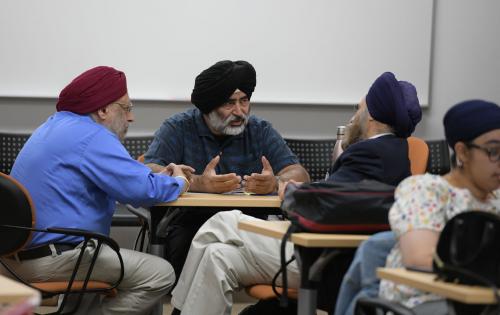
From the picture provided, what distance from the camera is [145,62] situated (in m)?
5.76

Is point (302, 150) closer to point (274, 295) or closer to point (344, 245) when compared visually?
point (274, 295)

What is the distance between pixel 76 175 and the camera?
3.52 meters

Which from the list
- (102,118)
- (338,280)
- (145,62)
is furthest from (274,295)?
(145,62)

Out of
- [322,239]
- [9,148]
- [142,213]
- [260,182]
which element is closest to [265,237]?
[260,182]

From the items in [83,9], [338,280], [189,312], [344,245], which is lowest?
[189,312]

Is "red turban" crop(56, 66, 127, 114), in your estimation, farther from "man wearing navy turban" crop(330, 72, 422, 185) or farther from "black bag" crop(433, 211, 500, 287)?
"black bag" crop(433, 211, 500, 287)

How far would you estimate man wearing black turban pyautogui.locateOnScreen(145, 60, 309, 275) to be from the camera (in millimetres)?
4426

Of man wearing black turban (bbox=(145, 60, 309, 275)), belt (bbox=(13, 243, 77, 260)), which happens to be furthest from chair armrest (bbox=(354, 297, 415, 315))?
man wearing black turban (bbox=(145, 60, 309, 275))

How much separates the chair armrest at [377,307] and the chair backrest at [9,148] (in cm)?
345

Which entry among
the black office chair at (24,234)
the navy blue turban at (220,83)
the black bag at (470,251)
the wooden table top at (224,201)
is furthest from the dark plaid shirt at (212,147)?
the black bag at (470,251)

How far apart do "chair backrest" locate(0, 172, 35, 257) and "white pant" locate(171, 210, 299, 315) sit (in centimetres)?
67

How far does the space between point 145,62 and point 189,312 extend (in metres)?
2.69

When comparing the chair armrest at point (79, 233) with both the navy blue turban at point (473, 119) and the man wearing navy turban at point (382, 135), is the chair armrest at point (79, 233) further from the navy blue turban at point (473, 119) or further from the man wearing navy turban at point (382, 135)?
→ the navy blue turban at point (473, 119)

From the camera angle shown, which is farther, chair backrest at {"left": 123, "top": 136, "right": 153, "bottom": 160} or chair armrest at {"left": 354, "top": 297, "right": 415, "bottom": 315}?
chair backrest at {"left": 123, "top": 136, "right": 153, "bottom": 160}
